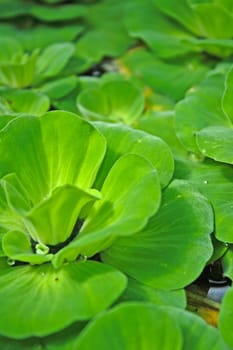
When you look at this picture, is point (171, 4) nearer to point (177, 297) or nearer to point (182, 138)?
point (182, 138)

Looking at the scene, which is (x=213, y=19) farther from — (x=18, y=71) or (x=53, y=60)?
(x=18, y=71)

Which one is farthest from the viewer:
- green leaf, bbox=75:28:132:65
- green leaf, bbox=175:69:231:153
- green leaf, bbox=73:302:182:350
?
green leaf, bbox=75:28:132:65

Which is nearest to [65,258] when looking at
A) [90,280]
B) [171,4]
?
[90,280]

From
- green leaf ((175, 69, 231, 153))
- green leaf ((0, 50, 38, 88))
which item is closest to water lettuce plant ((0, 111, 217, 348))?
green leaf ((175, 69, 231, 153))

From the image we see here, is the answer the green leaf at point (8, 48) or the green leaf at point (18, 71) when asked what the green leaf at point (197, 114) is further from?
the green leaf at point (8, 48)

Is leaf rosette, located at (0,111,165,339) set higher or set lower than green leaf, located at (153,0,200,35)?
higher

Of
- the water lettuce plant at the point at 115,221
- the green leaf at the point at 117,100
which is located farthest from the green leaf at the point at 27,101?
the green leaf at the point at 117,100

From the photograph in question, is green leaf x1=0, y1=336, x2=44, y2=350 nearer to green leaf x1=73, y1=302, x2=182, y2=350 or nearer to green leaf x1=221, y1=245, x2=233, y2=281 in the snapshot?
green leaf x1=73, y1=302, x2=182, y2=350

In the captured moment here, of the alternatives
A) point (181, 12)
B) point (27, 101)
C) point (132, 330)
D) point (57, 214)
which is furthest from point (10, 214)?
point (181, 12)
